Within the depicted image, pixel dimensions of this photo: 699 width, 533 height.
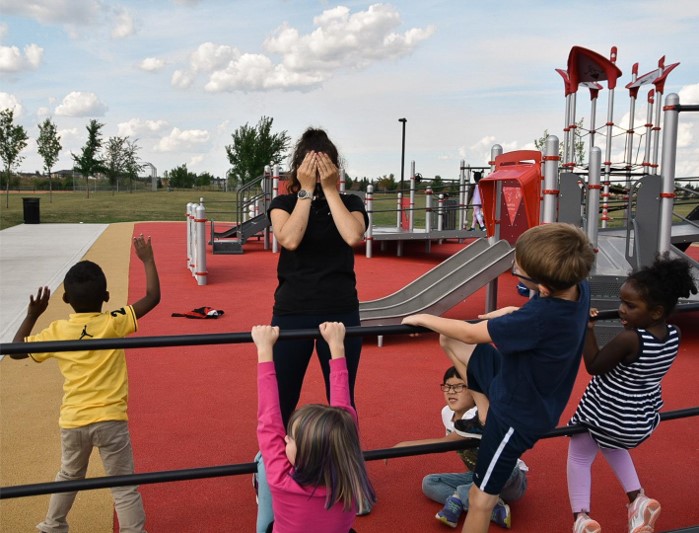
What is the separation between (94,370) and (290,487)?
1127mm

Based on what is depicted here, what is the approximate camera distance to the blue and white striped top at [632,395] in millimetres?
2576

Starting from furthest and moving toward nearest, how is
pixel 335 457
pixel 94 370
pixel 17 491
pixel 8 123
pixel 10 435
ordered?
pixel 8 123 < pixel 10 435 < pixel 94 370 < pixel 17 491 < pixel 335 457

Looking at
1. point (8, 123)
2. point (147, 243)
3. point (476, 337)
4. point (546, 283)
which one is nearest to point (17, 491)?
point (147, 243)

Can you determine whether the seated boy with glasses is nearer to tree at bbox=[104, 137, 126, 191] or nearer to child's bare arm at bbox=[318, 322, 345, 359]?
child's bare arm at bbox=[318, 322, 345, 359]

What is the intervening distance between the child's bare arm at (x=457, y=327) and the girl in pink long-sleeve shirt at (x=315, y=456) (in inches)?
10.3

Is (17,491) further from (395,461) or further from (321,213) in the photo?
(395,461)

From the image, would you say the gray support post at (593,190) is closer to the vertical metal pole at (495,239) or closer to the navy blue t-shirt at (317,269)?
the vertical metal pole at (495,239)

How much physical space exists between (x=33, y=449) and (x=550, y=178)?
5.17 meters

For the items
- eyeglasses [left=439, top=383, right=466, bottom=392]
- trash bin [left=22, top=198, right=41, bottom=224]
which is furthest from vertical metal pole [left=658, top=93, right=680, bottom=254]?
trash bin [left=22, top=198, right=41, bottom=224]

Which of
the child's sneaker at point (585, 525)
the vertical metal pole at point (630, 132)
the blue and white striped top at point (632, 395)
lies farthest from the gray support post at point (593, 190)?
the vertical metal pole at point (630, 132)

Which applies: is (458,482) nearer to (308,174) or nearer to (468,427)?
(468,427)

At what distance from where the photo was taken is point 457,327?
2.11 meters

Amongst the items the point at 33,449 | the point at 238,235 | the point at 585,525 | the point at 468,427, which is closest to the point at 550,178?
the point at 468,427

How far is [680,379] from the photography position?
604 cm
